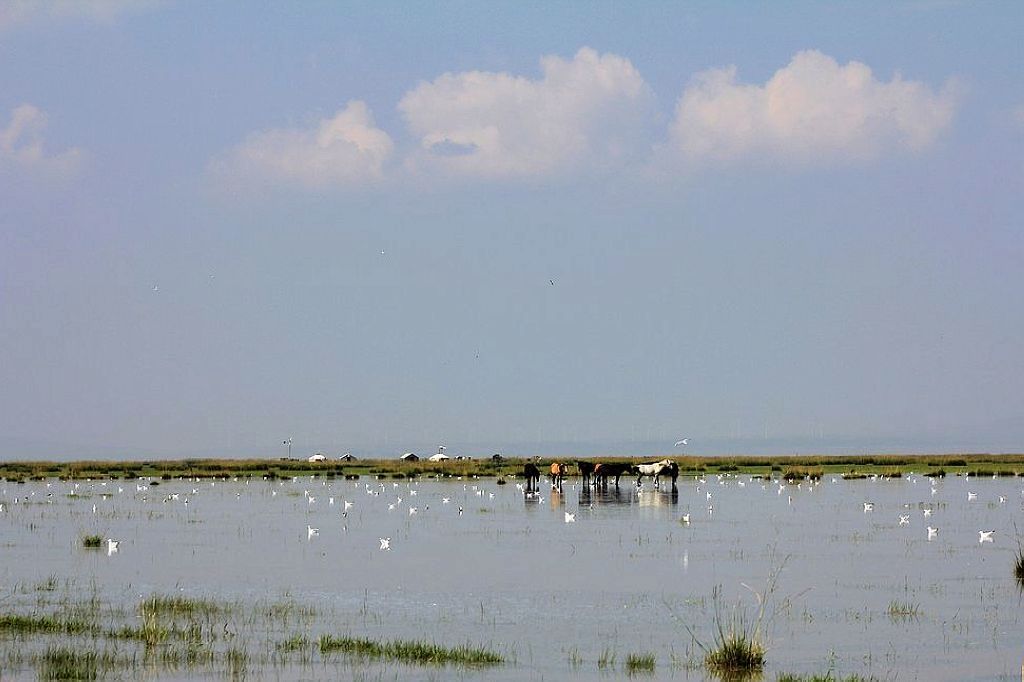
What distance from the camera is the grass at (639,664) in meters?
17.7

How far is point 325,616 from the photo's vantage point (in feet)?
71.9

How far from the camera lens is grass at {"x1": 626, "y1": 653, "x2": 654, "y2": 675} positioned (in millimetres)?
17703

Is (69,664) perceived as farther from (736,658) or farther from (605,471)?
(605,471)

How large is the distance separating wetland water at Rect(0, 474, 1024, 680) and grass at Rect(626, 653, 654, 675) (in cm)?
11

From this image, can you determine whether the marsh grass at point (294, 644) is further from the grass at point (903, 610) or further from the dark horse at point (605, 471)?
the dark horse at point (605, 471)

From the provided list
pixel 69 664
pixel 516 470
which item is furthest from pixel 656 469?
pixel 69 664

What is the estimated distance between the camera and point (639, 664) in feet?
58.9

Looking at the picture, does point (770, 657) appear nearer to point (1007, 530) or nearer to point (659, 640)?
point (659, 640)

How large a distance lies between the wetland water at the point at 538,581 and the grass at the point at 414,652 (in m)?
0.28

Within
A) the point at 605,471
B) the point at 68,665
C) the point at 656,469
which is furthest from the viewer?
the point at 605,471

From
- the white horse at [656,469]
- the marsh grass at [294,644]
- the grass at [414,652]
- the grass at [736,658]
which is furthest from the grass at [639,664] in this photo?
the white horse at [656,469]

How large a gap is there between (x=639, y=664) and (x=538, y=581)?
27.9ft

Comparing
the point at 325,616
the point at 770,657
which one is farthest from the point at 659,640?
the point at 325,616

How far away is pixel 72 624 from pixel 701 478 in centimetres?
5940
